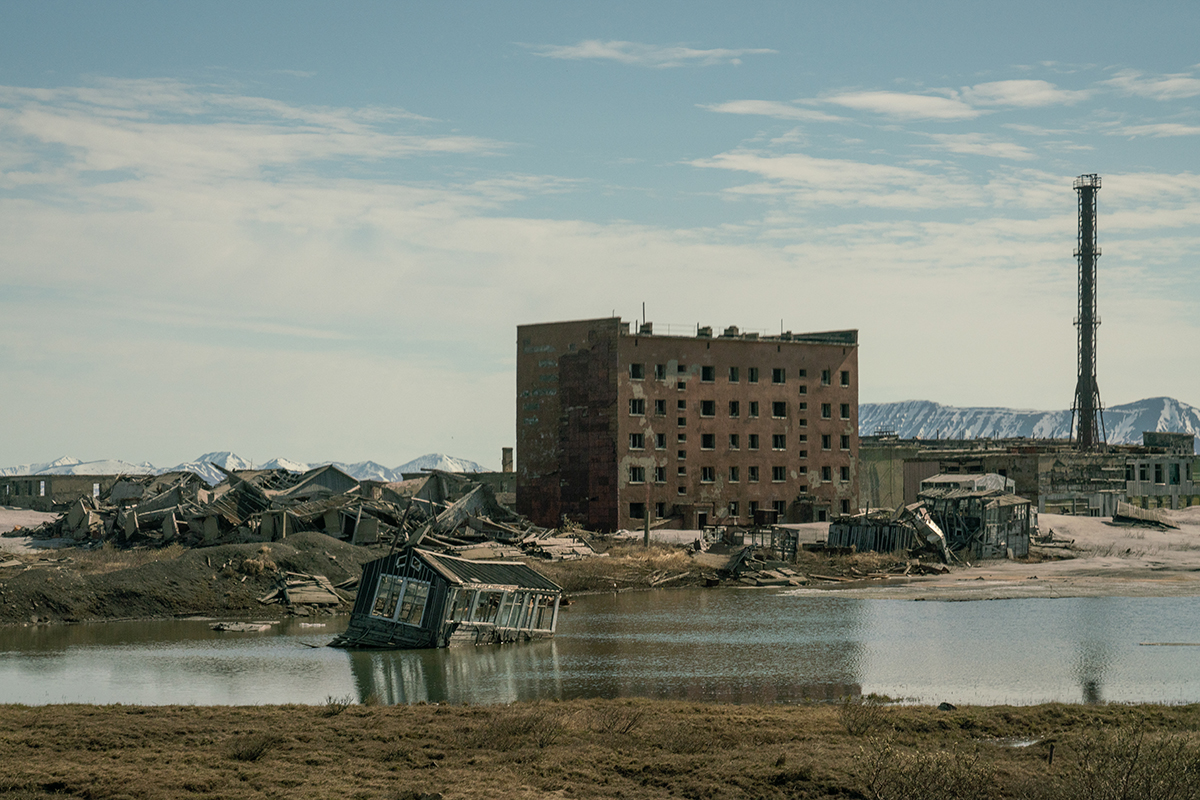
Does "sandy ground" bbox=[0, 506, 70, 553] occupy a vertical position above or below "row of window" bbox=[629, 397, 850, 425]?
below

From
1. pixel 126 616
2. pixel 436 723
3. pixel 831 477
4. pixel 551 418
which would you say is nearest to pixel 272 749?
pixel 436 723

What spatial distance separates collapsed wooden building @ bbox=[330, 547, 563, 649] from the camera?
37.5 metres

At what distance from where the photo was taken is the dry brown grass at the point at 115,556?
57.1 meters

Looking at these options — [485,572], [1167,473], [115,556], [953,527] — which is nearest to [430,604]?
[485,572]

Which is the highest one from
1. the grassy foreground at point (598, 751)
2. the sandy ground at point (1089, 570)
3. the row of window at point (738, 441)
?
the row of window at point (738, 441)

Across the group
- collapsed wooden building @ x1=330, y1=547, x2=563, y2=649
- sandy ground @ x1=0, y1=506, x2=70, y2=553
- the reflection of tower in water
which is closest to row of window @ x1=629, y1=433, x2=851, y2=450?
sandy ground @ x1=0, y1=506, x2=70, y2=553

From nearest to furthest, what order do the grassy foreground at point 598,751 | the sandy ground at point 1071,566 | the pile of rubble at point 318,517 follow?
the grassy foreground at point 598,751
the sandy ground at point 1071,566
the pile of rubble at point 318,517

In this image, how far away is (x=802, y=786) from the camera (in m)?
18.4

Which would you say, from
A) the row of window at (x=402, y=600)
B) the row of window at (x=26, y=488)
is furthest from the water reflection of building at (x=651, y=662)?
the row of window at (x=26, y=488)

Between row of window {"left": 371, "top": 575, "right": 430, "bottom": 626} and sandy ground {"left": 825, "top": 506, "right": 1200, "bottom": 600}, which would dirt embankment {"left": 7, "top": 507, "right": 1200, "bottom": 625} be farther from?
row of window {"left": 371, "top": 575, "right": 430, "bottom": 626}

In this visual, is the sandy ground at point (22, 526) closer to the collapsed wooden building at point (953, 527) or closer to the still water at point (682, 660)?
the still water at point (682, 660)

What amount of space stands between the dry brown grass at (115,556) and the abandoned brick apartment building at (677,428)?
104ft

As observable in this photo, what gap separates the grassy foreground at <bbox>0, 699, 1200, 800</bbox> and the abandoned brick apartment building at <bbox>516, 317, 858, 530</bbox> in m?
62.3

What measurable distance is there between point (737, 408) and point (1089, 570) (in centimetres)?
3148
